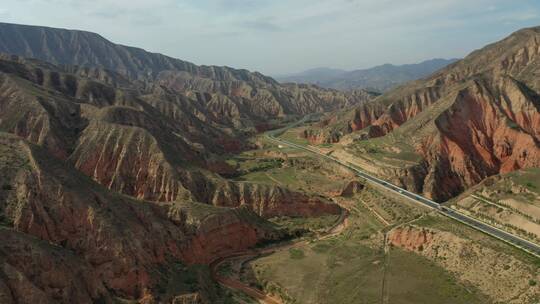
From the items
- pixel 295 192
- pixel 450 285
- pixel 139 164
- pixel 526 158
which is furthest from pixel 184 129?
→ pixel 450 285

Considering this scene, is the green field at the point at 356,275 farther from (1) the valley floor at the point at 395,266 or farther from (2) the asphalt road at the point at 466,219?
(2) the asphalt road at the point at 466,219

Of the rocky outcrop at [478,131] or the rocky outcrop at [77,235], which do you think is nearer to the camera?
the rocky outcrop at [77,235]

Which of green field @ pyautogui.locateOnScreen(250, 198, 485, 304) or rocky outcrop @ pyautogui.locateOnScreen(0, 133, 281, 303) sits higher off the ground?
rocky outcrop @ pyautogui.locateOnScreen(0, 133, 281, 303)

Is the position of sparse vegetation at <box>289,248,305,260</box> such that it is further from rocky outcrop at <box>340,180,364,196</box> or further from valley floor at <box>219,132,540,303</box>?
rocky outcrop at <box>340,180,364,196</box>

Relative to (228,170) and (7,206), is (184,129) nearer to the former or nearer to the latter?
(228,170)

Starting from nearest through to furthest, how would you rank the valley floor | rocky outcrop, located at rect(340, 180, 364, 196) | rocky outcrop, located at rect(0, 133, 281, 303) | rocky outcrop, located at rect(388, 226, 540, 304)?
1. rocky outcrop, located at rect(0, 133, 281, 303)
2. rocky outcrop, located at rect(388, 226, 540, 304)
3. the valley floor
4. rocky outcrop, located at rect(340, 180, 364, 196)

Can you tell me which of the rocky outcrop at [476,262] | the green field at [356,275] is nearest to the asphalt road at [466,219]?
A: the rocky outcrop at [476,262]

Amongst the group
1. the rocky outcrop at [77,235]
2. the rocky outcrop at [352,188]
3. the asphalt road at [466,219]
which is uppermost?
the rocky outcrop at [77,235]

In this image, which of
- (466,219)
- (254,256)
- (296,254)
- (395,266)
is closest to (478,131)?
(466,219)

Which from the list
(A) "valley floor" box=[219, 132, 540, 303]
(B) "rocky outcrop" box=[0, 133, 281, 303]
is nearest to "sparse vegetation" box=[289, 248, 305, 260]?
(A) "valley floor" box=[219, 132, 540, 303]
